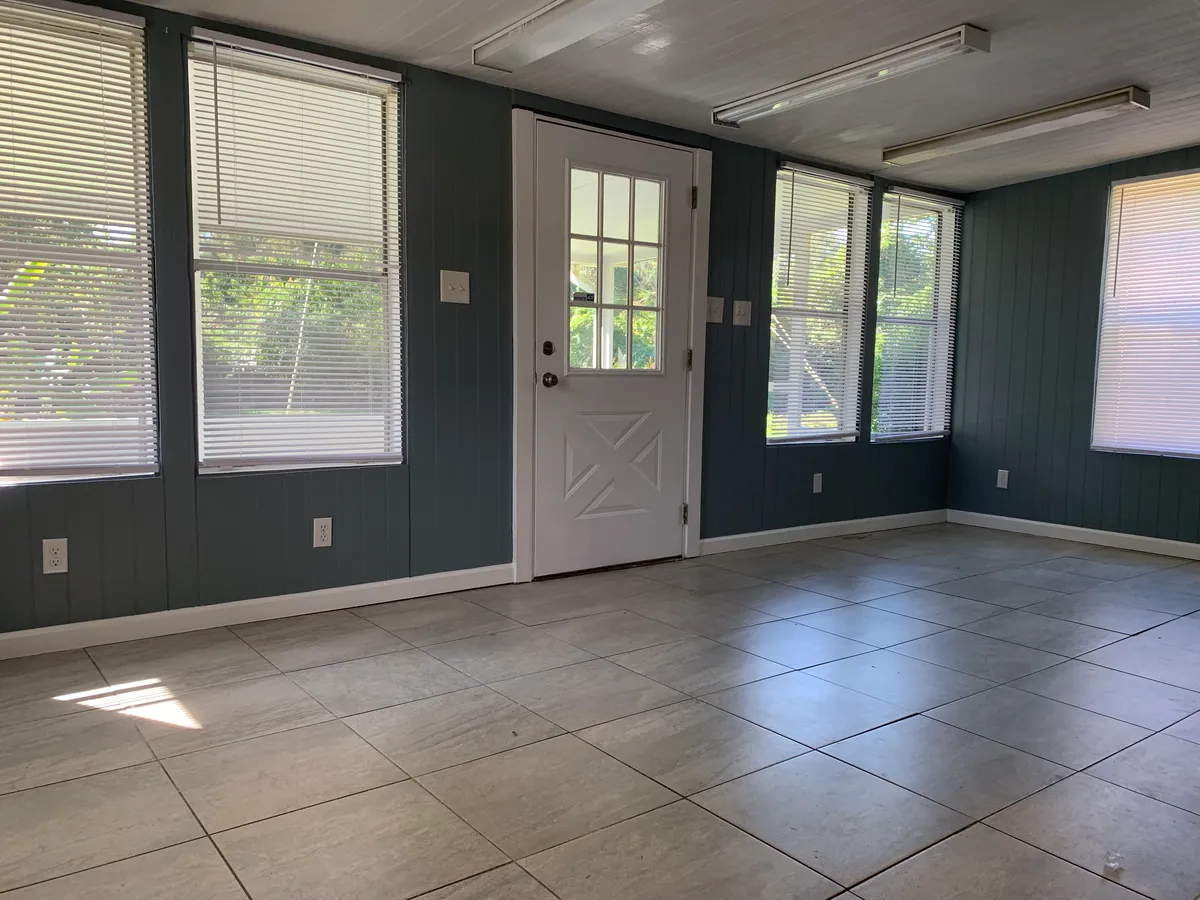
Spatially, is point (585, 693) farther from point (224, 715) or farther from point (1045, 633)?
point (1045, 633)

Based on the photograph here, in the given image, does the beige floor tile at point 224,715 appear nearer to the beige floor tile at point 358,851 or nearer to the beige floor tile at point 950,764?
the beige floor tile at point 358,851

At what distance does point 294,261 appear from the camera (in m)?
3.53

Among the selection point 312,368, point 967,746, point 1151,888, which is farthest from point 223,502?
point 1151,888

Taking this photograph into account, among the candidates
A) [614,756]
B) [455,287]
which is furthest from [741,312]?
[614,756]

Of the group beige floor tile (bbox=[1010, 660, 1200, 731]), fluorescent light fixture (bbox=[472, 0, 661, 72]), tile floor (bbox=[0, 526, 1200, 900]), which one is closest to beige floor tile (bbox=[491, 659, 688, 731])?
tile floor (bbox=[0, 526, 1200, 900])

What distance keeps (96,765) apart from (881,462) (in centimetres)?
489

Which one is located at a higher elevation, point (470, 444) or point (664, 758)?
point (470, 444)

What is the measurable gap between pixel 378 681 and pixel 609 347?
2174mm

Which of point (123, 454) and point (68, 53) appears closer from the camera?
point (68, 53)

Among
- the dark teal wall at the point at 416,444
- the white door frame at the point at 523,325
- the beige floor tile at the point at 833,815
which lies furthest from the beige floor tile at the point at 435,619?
the beige floor tile at the point at 833,815

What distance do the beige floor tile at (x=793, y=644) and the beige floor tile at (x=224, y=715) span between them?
5.21 ft

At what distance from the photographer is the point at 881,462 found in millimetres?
5836

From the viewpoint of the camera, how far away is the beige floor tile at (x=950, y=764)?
2.15 meters

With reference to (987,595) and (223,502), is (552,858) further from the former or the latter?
(987,595)
